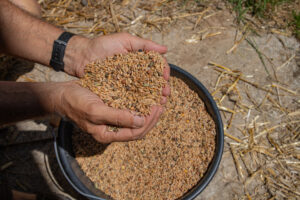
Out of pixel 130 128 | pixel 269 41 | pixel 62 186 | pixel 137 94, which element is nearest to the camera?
pixel 130 128

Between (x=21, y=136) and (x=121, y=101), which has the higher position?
(x=121, y=101)

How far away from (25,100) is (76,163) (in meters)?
0.62

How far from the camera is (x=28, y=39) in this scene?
6.30 ft

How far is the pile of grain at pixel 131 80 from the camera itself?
1.62 metres

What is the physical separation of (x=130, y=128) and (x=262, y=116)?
1383 millimetres

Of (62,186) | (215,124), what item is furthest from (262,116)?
(62,186)

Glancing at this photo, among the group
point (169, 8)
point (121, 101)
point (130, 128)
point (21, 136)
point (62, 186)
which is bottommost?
point (62, 186)

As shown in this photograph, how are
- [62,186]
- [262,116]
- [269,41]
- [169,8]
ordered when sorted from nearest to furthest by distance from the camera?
1. [62,186]
2. [262,116]
3. [269,41]
4. [169,8]

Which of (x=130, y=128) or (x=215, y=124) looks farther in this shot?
(x=215, y=124)

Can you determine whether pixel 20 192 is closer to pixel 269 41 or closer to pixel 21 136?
pixel 21 136

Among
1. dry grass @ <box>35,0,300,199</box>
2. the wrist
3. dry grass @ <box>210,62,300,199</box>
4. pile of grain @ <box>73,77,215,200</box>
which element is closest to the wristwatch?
the wrist

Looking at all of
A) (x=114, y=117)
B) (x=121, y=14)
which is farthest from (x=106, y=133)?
(x=121, y=14)

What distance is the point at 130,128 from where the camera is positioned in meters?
1.54

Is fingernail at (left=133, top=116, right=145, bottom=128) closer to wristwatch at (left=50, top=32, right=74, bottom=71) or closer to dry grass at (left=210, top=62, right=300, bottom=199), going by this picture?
wristwatch at (left=50, top=32, right=74, bottom=71)
